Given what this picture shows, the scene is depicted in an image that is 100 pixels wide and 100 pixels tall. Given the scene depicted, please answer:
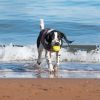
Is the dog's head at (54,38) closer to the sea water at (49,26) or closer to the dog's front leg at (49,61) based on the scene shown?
the dog's front leg at (49,61)

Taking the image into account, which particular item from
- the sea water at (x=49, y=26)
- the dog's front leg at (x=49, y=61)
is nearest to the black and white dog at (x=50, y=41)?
the dog's front leg at (x=49, y=61)

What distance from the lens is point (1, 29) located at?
23188 millimetres

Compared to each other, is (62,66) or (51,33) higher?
(51,33)

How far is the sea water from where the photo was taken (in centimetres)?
1350

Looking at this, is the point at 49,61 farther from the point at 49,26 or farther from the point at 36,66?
the point at 49,26
